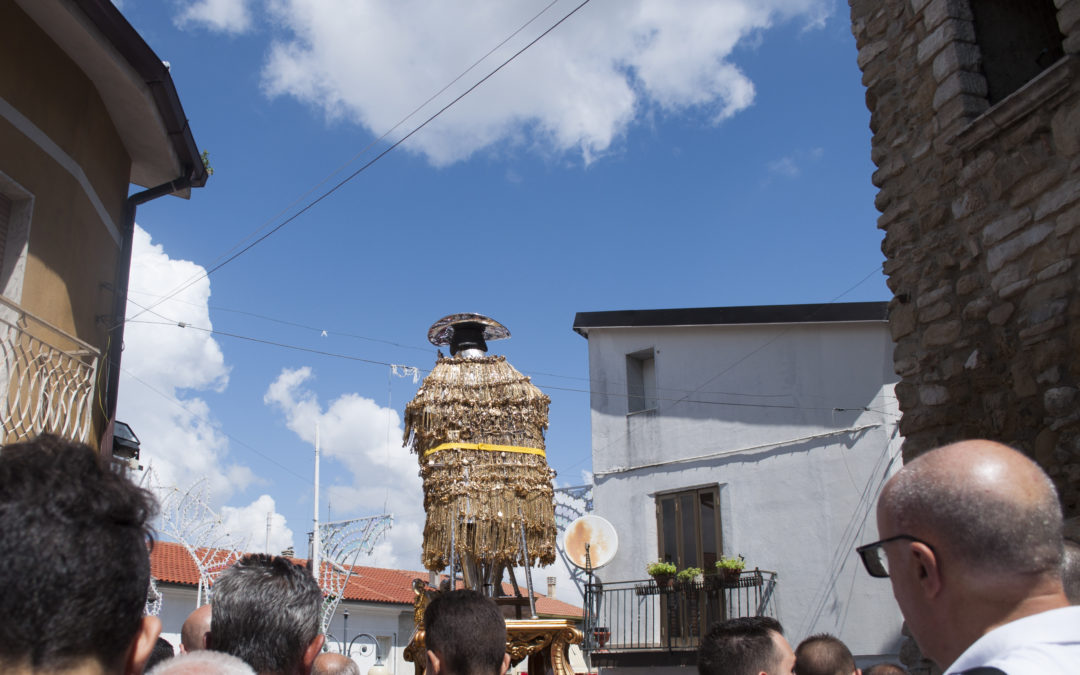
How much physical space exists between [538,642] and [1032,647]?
15.6 ft

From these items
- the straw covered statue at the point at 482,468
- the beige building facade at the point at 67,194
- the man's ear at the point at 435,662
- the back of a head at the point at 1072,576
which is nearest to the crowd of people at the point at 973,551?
the back of a head at the point at 1072,576

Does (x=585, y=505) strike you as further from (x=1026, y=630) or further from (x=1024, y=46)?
(x=1026, y=630)

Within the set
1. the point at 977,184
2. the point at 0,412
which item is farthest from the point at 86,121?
the point at 977,184

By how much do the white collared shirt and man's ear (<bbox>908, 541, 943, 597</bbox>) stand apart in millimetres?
132

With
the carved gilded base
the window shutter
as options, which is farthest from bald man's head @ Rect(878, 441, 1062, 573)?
the window shutter

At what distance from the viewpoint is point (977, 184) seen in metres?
5.68

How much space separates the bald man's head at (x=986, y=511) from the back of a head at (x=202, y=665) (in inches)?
54.0

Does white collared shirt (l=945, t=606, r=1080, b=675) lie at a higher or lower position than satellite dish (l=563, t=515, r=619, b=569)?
lower

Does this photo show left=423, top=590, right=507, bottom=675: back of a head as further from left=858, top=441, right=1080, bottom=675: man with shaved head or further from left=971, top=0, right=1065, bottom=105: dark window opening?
left=971, top=0, right=1065, bottom=105: dark window opening

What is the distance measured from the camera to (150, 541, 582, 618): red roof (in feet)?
65.4

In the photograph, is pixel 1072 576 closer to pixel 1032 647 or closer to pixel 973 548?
pixel 973 548

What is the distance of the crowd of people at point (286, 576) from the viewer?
4.38 feet

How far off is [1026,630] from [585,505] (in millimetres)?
14718

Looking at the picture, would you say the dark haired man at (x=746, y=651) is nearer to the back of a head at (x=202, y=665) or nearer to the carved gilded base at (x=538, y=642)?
the back of a head at (x=202, y=665)
